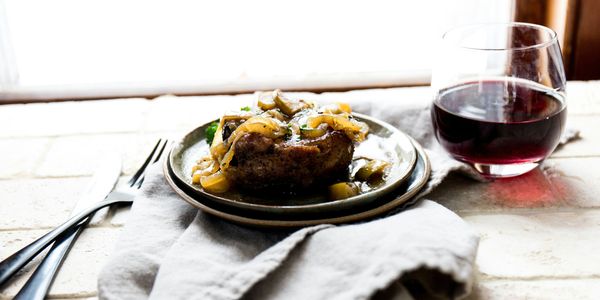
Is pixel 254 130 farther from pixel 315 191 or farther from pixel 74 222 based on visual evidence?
pixel 74 222

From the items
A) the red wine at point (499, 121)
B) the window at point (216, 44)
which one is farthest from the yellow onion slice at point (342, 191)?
the window at point (216, 44)

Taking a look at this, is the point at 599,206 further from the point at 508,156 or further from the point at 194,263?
the point at 194,263

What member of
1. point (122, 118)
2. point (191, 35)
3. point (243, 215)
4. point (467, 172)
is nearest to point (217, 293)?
point (243, 215)

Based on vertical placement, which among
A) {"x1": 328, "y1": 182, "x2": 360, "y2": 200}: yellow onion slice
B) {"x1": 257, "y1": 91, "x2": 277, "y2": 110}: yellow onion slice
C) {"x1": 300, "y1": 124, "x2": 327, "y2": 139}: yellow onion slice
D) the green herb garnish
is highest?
{"x1": 257, "y1": 91, "x2": 277, "y2": 110}: yellow onion slice

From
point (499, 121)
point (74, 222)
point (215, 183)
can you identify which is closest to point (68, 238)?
point (74, 222)

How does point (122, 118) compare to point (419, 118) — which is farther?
point (122, 118)

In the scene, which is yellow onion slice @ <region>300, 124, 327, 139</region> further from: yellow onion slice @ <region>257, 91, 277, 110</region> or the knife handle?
the knife handle

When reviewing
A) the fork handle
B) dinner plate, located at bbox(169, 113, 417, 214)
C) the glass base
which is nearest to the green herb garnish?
dinner plate, located at bbox(169, 113, 417, 214)
